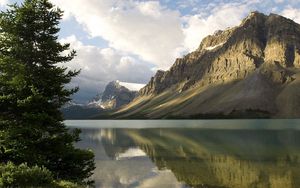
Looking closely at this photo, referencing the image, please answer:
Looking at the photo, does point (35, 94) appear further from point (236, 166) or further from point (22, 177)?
point (236, 166)

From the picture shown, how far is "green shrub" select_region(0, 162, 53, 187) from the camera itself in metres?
21.7

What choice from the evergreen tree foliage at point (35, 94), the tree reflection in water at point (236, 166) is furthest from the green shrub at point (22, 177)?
the tree reflection in water at point (236, 166)

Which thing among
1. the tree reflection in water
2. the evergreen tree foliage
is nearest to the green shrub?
the evergreen tree foliage

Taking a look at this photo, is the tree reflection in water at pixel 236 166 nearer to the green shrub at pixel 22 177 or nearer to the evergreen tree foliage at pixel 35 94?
the evergreen tree foliage at pixel 35 94

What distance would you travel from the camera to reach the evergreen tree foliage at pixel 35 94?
26.0 meters

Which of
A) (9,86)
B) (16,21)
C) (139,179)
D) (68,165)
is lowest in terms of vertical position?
(139,179)

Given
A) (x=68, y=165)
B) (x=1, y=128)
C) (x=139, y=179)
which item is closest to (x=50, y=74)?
(x=1, y=128)

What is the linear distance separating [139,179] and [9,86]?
63.4 feet

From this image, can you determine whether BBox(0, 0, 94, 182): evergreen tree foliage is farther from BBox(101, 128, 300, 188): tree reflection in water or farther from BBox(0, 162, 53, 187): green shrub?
BBox(101, 128, 300, 188): tree reflection in water

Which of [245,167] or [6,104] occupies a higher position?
[6,104]

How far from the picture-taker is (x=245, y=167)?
46.9m

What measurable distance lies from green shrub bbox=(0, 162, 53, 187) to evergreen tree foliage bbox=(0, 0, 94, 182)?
2784mm

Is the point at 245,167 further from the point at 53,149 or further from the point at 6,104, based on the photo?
the point at 6,104

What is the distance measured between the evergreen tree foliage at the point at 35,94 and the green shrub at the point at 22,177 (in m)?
2.78
